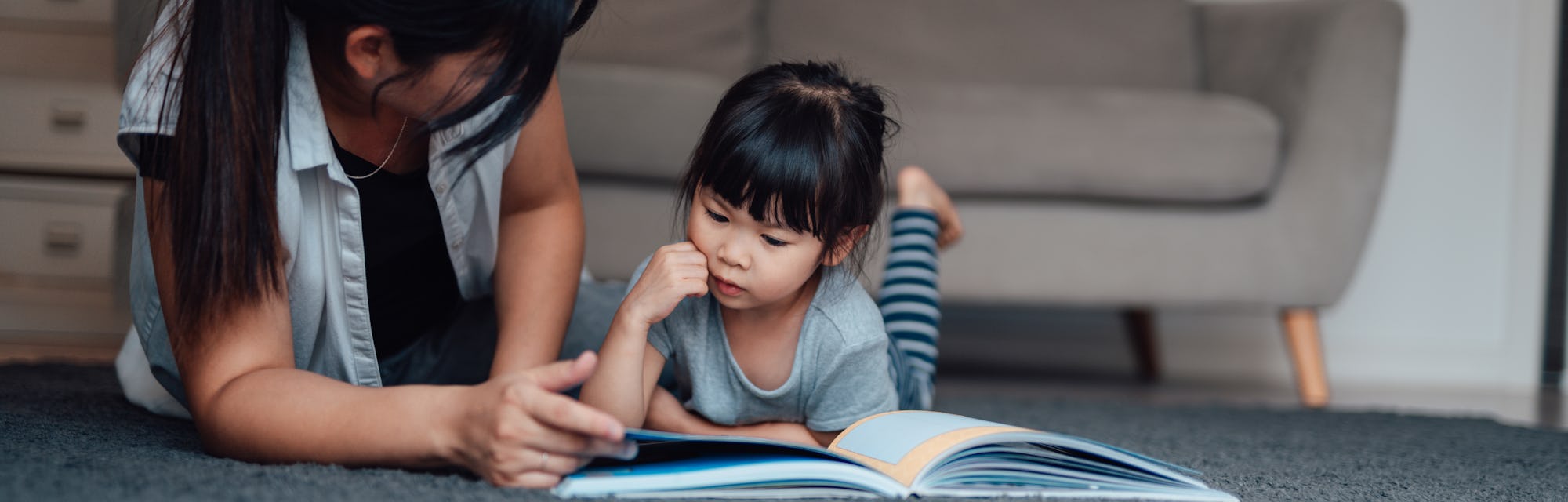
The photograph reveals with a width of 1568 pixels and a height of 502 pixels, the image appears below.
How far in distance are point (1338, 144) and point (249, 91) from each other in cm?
141

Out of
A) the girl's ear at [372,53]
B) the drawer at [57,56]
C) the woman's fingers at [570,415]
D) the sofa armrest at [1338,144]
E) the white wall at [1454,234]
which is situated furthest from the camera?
the white wall at [1454,234]

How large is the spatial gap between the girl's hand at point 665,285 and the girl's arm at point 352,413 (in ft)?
0.54

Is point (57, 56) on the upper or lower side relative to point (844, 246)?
upper

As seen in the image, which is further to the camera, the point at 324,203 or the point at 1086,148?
the point at 1086,148

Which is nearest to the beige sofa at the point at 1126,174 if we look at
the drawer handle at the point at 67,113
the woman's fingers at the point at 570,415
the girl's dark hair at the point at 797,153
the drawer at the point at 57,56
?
the girl's dark hair at the point at 797,153

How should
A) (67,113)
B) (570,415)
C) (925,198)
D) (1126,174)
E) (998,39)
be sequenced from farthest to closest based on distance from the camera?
(998,39) → (67,113) → (1126,174) → (925,198) → (570,415)

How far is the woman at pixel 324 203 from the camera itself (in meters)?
0.60

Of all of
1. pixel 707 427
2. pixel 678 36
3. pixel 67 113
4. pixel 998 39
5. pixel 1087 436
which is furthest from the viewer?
pixel 998 39

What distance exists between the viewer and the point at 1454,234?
7.44ft

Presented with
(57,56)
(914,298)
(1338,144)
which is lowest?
(914,298)

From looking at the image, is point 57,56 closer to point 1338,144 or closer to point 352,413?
point 352,413

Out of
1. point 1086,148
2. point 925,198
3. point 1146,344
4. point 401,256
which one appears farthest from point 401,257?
point 1146,344

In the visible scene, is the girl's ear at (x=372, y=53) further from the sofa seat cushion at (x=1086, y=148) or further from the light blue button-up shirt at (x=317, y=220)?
the sofa seat cushion at (x=1086, y=148)

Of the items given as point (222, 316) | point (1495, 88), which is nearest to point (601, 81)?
point (222, 316)
